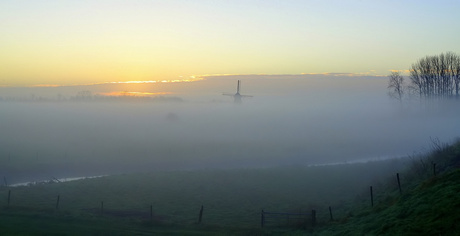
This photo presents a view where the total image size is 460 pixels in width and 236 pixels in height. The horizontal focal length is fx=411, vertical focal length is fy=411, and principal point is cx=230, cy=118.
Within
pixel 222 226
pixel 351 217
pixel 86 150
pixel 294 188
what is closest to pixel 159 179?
pixel 294 188

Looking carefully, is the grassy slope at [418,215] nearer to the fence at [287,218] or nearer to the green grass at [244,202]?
the green grass at [244,202]

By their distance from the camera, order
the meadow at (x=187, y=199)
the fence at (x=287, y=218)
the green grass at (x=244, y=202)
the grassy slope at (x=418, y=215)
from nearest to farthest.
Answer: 1. the grassy slope at (x=418, y=215)
2. the green grass at (x=244, y=202)
3. the fence at (x=287, y=218)
4. the meadow at (x=187, y=199)

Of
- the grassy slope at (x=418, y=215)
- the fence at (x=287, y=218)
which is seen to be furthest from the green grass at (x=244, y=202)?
the fence at (x=287, y=218)

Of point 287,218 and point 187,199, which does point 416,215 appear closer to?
point 287,218

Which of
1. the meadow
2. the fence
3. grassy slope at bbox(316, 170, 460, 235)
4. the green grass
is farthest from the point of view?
the meadow

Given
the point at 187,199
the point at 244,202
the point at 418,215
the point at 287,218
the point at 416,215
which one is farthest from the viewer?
the point at 187,199

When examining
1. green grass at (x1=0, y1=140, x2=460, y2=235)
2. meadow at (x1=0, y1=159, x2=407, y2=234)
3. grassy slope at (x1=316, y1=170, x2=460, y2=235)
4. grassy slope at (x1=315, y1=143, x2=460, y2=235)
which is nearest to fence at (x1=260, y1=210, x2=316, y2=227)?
meadow at (x1=0, y1=159, x2=407, y2=234)

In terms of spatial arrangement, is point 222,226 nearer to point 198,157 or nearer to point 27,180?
point 27,180

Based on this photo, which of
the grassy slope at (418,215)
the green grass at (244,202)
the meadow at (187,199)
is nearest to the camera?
the grassy slope at (418,215)

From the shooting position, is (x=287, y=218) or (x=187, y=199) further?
(x=187, y=199)

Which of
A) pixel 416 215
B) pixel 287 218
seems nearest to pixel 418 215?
pixel 416 215

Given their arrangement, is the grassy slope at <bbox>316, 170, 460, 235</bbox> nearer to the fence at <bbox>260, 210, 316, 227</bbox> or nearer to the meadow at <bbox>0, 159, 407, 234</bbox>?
the fence at <bbox>260, 210, 316, 227</bbox>

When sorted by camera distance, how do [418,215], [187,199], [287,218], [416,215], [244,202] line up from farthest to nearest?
[187,199] → [244,202] → [287,218] → [416,215] → [418,215]

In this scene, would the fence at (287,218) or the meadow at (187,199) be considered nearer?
the fence at (287,218)
